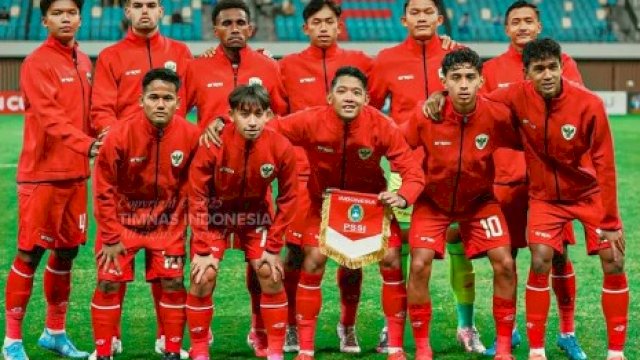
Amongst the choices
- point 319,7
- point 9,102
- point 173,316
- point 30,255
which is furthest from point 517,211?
point 9,102

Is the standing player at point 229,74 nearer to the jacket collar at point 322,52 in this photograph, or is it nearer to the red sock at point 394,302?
the jacket collar at point 322,52

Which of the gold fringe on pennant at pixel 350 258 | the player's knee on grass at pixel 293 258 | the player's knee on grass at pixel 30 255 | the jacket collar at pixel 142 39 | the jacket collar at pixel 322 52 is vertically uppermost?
the jacket collar at pixel 142 39

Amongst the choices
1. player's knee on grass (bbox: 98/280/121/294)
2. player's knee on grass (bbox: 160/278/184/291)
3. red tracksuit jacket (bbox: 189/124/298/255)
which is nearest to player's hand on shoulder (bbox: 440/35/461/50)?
red tracksuit jacket (bbox: 189/124/298/255)

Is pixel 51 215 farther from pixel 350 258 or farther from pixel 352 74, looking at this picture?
pixel 352 74

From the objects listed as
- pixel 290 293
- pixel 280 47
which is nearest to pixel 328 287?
pixel 290 293

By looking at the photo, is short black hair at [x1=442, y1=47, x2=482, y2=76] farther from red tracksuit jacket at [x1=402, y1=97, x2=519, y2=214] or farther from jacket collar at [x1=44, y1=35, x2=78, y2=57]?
jacket collar at [x1=44, y1=35, x2=78, y2=57]

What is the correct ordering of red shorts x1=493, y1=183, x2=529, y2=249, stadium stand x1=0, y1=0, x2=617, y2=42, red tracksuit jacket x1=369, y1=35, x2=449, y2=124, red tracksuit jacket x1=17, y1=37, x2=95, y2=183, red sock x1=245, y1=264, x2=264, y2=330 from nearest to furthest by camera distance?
1. red tracksuit jacket x1=17, y1=37, x2=95, y2=183
2. red shorts x1=493, y1=183, x2=529, y2=249
3. red sock x1=245, y1=264, x2=264, y2=330
4. red tracksuit jacket x1=369, y1=35, x2=449, y2=124
5. stadium stand x1=0, y1=0, x2=617, y2=42

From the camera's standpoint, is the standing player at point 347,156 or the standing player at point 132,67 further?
the standing player at point 132,67

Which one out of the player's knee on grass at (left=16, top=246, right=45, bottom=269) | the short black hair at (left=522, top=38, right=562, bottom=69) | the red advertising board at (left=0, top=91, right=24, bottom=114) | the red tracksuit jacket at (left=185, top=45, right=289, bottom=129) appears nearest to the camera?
the short black hair at (left=522, top=38, right=562, bottom=69)

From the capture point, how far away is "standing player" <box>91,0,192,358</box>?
5875 mm

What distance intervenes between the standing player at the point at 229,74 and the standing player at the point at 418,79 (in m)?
0.66

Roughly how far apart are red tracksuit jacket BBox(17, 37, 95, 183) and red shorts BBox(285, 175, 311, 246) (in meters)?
1.17

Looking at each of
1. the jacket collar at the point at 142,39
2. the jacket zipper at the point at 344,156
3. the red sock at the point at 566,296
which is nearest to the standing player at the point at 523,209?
the red sock at the point at 566,296

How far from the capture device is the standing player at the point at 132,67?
19.3 feet
